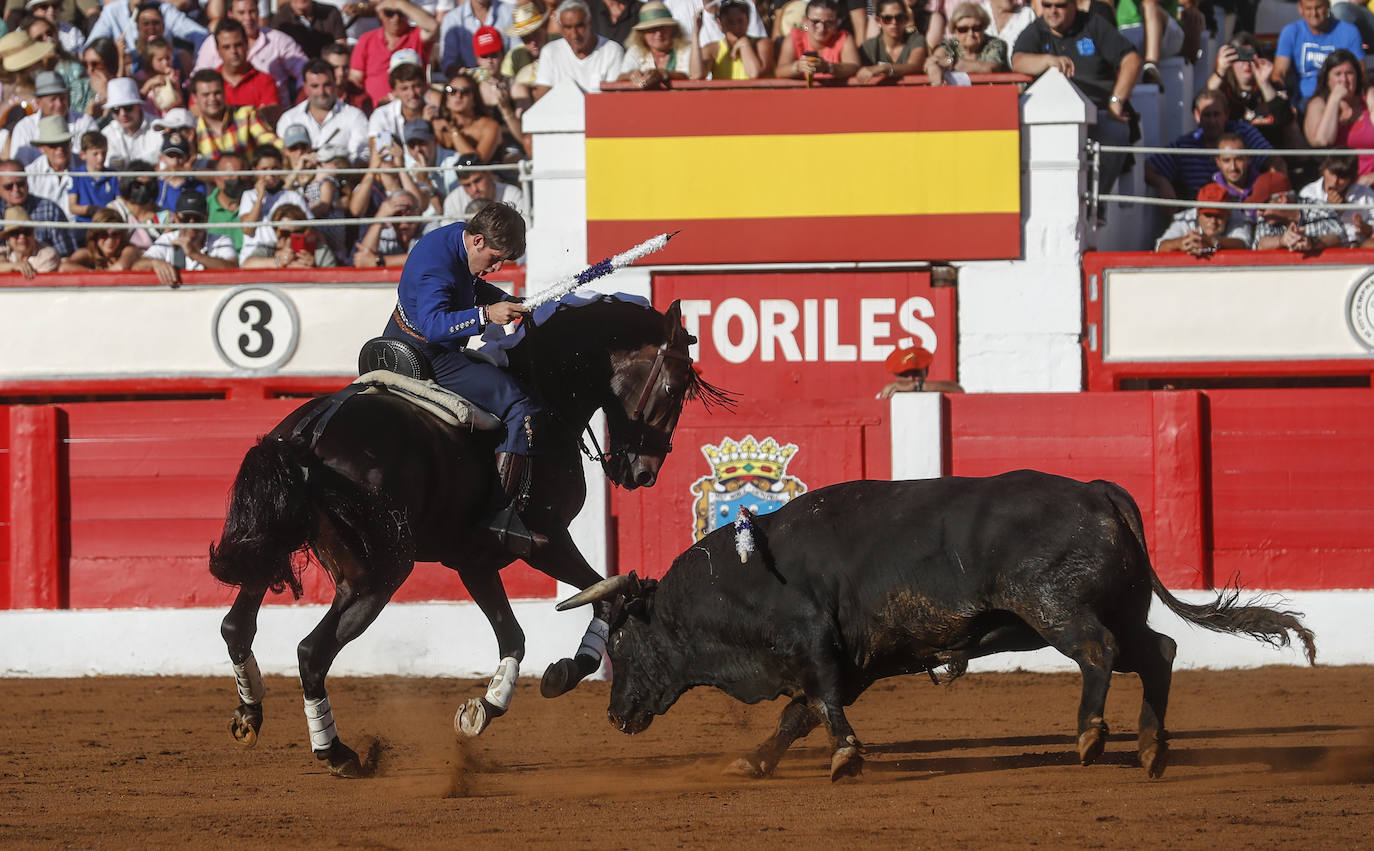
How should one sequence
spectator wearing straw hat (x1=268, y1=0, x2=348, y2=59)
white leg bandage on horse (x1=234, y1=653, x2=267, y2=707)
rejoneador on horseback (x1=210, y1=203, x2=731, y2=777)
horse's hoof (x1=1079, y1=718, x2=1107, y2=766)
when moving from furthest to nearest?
spectator wearing straw hat (x1=268, y1=0, x2=348, y2=59), white leg bandage on horse (x1=234, y1=653, x2=267, y2=707), rejoneador on horseback (x1=210, y1=203, x2=731, y2=777), horse's hoof (x1=1079, y1=718, x2=1107, y2=766)

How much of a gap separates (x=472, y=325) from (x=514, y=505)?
697mm

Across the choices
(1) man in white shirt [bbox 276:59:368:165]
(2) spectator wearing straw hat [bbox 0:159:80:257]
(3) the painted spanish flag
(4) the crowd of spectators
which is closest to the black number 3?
(4) the crowd of spectators

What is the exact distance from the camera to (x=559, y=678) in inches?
248

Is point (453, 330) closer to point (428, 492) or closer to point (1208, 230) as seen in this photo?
point (428, 492)

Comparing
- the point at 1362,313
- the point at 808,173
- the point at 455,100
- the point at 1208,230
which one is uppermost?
the point at 455,100

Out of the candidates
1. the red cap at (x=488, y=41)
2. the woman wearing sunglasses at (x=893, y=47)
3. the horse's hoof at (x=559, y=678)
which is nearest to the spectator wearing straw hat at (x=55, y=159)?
the red cap at (x=488, y=41)

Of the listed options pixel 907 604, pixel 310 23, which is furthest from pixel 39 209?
pixel 907 604

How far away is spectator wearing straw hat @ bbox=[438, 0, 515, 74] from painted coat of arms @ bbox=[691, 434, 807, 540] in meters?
4.45

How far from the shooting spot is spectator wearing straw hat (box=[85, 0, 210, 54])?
13773 mm

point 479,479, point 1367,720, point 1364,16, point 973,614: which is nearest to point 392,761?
point 479,479

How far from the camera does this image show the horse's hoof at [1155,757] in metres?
5.69

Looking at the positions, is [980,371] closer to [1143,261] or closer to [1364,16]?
[1143,261]

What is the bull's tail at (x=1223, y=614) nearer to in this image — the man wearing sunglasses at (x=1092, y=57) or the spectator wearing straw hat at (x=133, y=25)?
the man wearing sunglasses at (x=1092, y=57)

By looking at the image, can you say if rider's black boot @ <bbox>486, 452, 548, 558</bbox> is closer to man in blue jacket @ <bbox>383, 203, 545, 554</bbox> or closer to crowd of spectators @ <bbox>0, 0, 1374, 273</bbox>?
man in blue jacket @ <bbox>383, 203, 545, 554</bbox>
